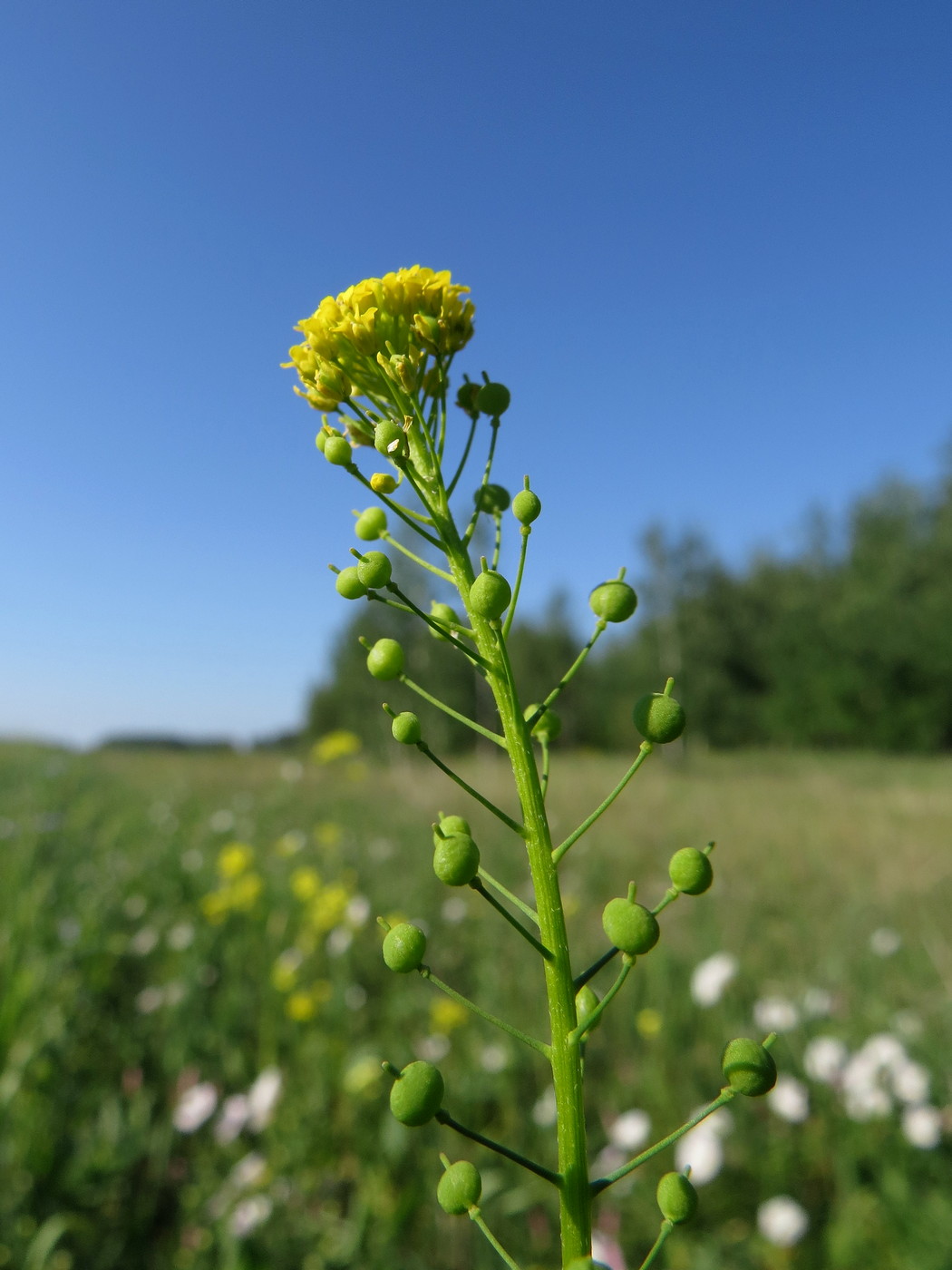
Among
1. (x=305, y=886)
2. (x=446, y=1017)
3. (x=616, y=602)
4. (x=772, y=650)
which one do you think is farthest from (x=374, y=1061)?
(x=772, y=650)

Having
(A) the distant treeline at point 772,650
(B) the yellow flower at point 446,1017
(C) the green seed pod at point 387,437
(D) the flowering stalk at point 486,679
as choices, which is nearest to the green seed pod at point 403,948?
(D) the flowering stalk at point 486,679

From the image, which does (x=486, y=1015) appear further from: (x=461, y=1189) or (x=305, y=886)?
(x=305, y=886)

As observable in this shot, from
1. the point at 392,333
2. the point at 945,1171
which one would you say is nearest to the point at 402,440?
the point at 392,333

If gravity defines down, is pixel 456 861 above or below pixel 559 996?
above

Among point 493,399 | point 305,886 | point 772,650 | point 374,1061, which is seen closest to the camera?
point 493,399

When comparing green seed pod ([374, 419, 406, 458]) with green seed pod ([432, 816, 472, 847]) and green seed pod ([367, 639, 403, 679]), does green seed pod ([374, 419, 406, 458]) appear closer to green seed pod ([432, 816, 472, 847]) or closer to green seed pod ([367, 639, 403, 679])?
green seed pod ([367, 639, 403, 679])

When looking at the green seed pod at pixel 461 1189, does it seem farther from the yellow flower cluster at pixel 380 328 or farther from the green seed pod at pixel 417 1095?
the yellow flower cluster at pixel 380 328

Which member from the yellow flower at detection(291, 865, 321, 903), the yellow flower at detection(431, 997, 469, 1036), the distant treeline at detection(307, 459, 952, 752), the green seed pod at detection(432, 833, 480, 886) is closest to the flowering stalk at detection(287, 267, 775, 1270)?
the green seed pod at detection(432, 833, 480, 886)
